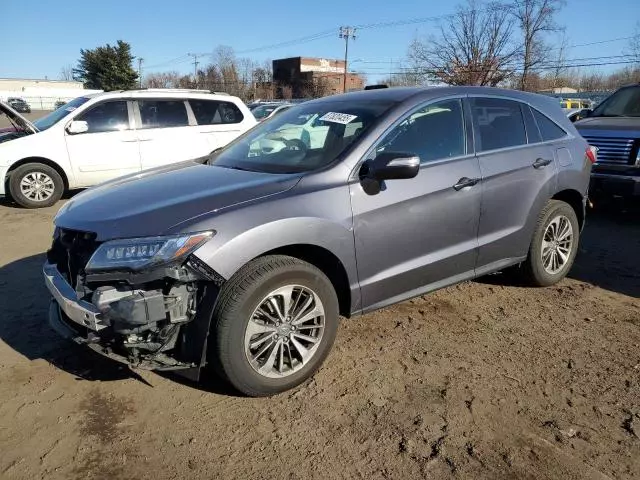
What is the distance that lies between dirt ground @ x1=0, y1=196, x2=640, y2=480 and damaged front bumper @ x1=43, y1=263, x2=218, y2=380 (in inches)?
14.5

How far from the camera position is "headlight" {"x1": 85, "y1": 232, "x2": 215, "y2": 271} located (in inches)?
104

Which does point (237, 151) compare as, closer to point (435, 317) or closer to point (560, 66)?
point (435, 317)

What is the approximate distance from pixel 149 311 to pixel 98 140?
22.4 feet

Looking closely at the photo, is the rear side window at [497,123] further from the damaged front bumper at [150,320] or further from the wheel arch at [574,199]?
the damaged front bumper at [150,320]

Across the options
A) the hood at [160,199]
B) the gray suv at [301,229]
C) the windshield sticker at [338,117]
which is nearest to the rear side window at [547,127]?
the gray suv at [301,229]

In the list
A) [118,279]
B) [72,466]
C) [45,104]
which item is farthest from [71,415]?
[45,104]

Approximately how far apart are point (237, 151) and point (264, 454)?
2.38 metres

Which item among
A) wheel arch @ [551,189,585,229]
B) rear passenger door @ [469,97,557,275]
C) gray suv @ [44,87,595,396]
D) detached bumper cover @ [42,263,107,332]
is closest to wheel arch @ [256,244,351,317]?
gray suv @ [44,87,595,396]

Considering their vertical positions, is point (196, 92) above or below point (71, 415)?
above

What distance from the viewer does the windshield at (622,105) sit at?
803cm

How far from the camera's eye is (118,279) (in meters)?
2.66

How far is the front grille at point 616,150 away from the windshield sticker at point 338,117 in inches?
198

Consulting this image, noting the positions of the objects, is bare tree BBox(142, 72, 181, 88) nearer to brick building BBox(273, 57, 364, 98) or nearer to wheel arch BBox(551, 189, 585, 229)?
brick building BBox(273, 57, 364, 98)

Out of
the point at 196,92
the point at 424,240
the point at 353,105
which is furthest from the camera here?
the point at 196,92
